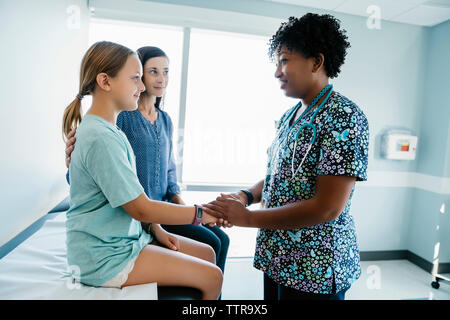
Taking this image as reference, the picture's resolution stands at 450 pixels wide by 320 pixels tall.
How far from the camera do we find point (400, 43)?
8.55 feet

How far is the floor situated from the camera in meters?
2.14

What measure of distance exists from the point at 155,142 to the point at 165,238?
53cm

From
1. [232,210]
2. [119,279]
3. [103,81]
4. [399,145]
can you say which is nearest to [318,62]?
[232,210]

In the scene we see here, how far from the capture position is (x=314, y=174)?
39.2 inches

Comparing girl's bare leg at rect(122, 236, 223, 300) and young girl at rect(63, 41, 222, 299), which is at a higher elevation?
young girl at rect(63, 41, 222, 299)

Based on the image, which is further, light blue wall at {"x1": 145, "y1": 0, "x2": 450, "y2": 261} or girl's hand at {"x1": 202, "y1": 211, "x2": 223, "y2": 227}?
light blue wall at {"x1": 145, "y1": 0, "x2": 450, "y2": 261}

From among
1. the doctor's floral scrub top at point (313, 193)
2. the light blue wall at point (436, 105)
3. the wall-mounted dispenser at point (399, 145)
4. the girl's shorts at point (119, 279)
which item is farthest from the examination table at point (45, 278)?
the light blue wall at point (436, 105)

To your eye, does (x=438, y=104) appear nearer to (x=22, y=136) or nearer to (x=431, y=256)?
(x=431, y=256)

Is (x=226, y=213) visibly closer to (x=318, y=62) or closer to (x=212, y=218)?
(x=212, y=218)

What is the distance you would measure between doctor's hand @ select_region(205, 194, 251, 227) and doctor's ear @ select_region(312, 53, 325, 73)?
0.57m

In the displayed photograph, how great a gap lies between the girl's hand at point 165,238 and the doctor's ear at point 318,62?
88 centimetres

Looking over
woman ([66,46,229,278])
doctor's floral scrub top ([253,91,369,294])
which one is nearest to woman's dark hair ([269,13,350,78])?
doctor's floral scrub top ([253,91,369,294])

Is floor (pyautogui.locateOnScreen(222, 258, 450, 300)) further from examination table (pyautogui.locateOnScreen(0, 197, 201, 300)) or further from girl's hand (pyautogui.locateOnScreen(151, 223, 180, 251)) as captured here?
examination table (pyautogui.locateOnScreen(0, 197, 201, 300))
